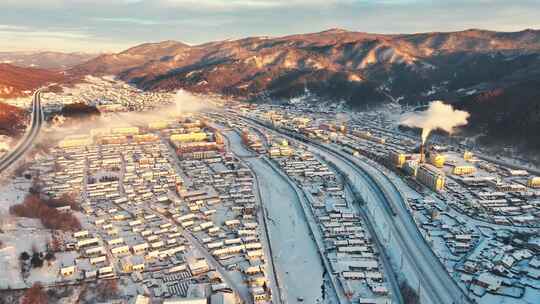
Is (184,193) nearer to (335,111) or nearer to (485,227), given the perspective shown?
(485,227)

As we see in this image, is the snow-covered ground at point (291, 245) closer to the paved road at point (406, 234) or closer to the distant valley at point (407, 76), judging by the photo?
the paved road at point (406, 234)

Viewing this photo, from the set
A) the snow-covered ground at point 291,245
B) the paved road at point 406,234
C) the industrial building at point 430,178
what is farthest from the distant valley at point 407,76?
the snow-covered ground at point 291,245

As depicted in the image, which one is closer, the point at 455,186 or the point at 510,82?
the point at 455,186

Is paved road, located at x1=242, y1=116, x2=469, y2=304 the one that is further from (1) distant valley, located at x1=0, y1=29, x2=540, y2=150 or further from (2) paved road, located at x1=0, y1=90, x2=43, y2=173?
(2) paved road, located at x1=0, y1=90, x2=43, y2=173

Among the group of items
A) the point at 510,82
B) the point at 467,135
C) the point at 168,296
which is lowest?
the point at 168,296

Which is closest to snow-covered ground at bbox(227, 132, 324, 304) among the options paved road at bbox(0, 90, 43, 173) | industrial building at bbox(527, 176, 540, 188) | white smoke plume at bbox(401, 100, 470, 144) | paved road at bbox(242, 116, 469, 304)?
paved road at bbox(242, 116, 469, 304)

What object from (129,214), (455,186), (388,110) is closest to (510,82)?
(388,110)
